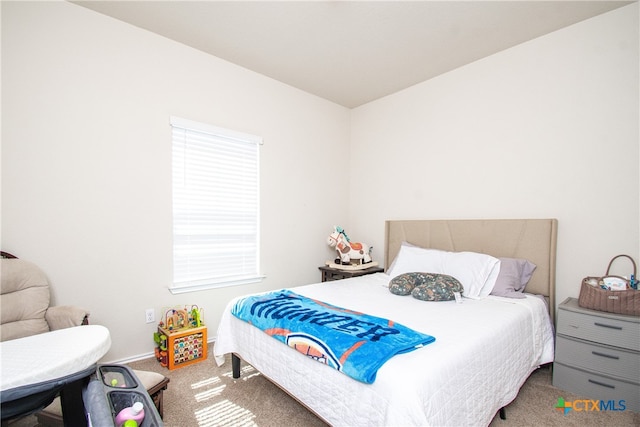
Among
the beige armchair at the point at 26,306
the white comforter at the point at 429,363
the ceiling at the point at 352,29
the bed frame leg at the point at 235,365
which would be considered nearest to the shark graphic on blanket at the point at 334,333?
the white comforter at the point at 429,363

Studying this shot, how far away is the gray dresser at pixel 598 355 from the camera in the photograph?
190 cm

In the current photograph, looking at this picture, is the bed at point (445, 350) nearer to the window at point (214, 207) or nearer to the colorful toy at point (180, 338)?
the colorful toy at point (180, 338)

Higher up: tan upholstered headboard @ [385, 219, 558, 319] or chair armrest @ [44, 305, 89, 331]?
tan upholstered headboard @ [385, 219, 558, 319]

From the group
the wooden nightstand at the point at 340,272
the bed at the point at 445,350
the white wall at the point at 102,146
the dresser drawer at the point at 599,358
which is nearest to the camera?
the bed at the point at 445,350

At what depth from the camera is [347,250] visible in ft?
11.8

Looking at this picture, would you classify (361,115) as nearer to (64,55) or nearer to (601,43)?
(601,43)

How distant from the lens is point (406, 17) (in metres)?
2.34

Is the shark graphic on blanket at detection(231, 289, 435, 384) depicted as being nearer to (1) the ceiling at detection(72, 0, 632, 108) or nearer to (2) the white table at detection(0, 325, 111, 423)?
(2) the white table at detection(0, 325, 111, 423)

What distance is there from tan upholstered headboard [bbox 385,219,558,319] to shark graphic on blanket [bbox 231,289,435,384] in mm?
1599

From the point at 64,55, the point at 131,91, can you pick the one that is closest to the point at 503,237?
the point at 131,91

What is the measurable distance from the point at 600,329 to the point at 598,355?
17 cm

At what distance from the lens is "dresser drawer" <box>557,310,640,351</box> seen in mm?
1899

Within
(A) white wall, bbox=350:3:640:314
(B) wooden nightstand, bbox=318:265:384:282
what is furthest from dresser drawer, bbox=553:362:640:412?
(B) wooden nightstand, bbox=318:265:384:282

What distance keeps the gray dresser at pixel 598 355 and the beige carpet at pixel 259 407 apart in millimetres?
101
